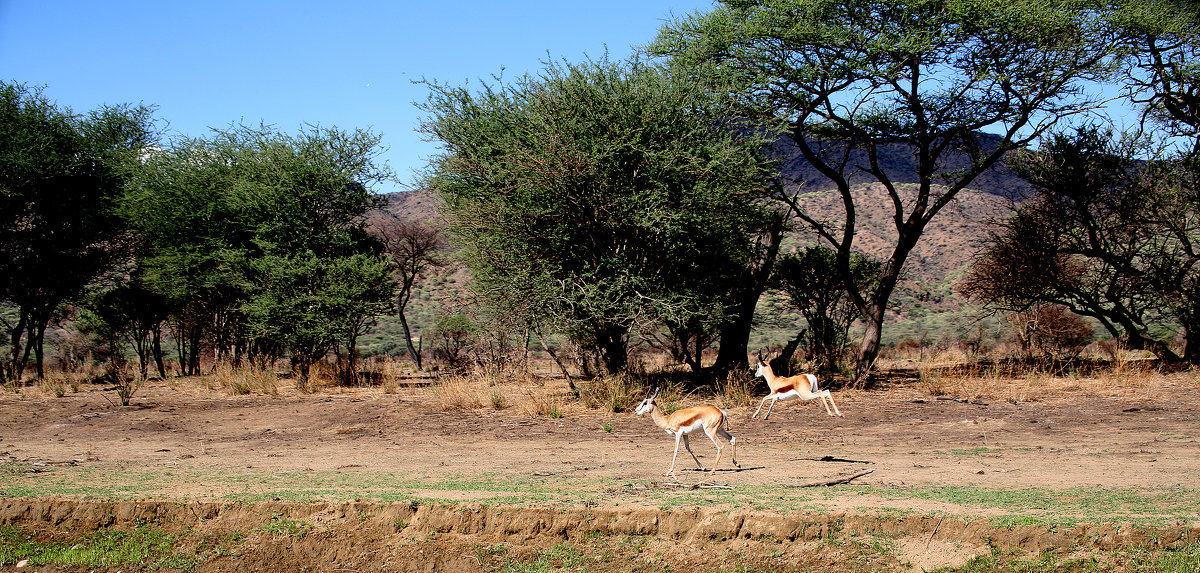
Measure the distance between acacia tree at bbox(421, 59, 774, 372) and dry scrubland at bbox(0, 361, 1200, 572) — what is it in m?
2.93

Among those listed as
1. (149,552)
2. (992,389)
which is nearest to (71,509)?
(149,552)

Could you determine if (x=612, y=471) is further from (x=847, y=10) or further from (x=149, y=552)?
(x=847, y=10)

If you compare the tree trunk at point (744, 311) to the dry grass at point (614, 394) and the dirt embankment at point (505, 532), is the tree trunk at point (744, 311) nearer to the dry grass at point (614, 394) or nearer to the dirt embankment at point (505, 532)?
the dry grass at point (614, 394)

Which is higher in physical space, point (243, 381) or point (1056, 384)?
point (243, 381)

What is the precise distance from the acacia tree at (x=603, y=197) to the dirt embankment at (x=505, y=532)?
8.24 meters

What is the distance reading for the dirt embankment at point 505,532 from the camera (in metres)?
6.50

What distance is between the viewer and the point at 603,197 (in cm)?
1600

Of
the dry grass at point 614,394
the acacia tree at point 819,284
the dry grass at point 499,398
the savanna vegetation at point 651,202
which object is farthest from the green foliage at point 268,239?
the acacia tree at point 819,284

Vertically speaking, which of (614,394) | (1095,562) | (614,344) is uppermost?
(614,344)

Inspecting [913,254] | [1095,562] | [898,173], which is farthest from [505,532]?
[898,173]

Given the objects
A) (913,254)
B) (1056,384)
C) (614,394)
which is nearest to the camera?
(614,394)

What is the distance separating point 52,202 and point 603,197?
15901mm

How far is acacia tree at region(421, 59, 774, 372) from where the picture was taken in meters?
15.7

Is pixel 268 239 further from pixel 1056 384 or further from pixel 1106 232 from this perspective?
pixel 1106 232
